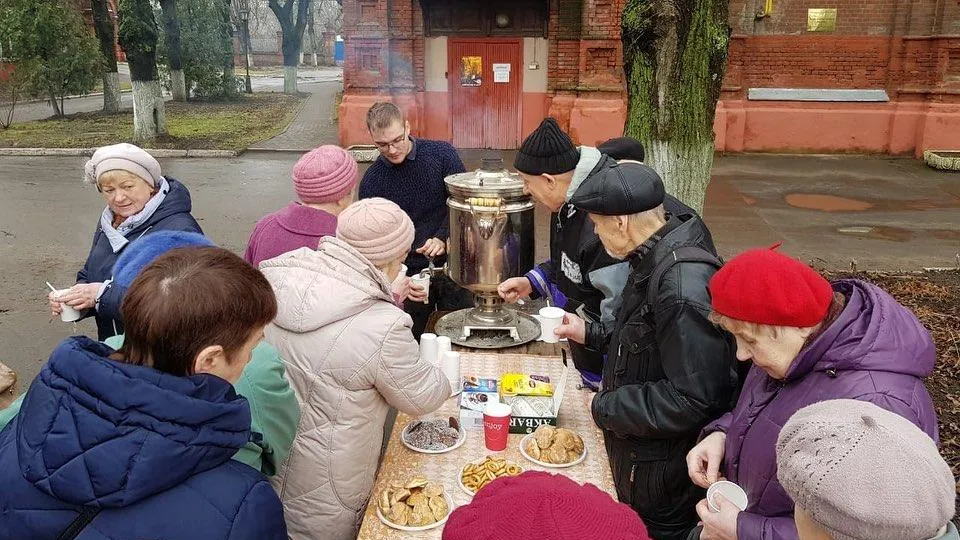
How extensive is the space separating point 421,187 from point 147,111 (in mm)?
13770

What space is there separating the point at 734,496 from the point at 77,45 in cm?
2416

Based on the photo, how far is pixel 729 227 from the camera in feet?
32.5

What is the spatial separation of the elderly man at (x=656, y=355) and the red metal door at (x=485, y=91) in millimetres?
12980

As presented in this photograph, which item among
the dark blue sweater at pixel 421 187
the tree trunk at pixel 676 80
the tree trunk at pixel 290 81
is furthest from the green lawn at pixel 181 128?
the tree trunk at pixel 676 80

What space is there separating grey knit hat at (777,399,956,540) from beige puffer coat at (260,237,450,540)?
139 centimetres

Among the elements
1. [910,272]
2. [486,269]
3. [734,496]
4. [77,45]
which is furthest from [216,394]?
[77,45]

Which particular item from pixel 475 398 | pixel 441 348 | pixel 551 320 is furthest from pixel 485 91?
pixel 475 398

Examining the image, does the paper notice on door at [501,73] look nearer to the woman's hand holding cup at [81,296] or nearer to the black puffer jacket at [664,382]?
the woman's hand holding cup at [81,296]

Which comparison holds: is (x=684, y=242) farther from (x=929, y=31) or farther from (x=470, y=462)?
(x=929, y=31)

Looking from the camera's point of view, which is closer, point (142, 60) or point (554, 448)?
point (554, 448)

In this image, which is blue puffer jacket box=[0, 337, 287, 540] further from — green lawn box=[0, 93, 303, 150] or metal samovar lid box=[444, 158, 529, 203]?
green lawn box=[0, 93, 303, 150]

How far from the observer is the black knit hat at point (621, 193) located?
2.58 m

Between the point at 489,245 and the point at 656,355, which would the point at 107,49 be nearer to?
the point at 489,245

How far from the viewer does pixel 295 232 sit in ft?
11.2
